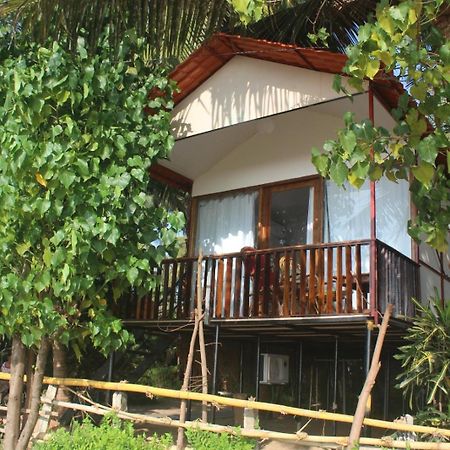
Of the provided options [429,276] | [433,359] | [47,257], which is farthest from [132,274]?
[429,276]

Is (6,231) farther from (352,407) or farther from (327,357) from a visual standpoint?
(352,407)

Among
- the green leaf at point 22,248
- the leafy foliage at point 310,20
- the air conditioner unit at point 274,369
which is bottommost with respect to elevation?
the air conditioner unit at point 274,369

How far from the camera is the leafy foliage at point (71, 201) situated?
6.39 metres

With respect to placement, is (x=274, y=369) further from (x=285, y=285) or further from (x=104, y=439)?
(x=104, y=439)

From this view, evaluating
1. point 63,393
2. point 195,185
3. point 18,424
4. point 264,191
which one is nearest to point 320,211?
point 264,191

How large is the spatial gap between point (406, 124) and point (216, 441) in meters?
3.28

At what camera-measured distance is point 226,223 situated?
10.2 metres

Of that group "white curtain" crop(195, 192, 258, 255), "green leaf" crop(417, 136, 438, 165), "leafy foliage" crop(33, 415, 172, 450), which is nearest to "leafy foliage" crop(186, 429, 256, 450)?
"leafy foliage" crop(33, 415, 172, 450)

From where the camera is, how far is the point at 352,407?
1185cm

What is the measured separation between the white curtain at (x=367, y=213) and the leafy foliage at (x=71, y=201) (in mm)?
2744

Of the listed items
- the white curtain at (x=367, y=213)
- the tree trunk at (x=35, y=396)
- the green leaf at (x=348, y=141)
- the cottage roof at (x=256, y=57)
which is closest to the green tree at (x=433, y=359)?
the white curtain at (x=367, y=213)

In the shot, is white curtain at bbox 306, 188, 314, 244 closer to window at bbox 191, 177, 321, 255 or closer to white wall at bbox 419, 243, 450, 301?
window at bbox 191, 177, 321, 255

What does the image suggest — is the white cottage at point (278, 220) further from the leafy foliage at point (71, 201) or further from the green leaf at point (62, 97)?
the green leaf at point (62, 97)

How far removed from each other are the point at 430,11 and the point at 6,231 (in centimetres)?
442
